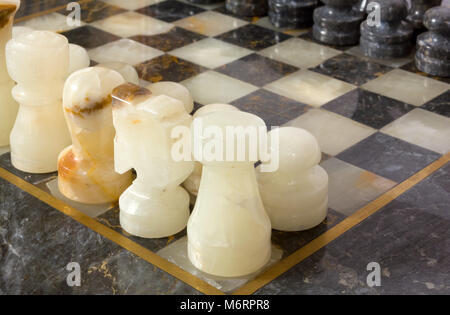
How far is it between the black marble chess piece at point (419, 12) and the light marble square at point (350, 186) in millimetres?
1011

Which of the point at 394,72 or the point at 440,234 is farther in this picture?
the point at 394,72

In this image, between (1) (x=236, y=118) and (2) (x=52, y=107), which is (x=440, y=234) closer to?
(1) (x=236, y=118)

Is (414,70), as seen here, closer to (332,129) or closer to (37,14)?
(332,129)

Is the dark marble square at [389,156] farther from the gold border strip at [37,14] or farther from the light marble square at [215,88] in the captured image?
the gold border strip at [37,14]

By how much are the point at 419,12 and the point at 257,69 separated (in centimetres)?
68

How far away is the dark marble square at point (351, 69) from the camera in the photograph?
97.0 inches

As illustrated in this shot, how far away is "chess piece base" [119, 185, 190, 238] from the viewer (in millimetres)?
1620

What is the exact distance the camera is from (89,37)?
2787 millimetres

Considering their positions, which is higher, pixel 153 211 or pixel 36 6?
pixel 153 211

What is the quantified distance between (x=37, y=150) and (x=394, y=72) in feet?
4.10

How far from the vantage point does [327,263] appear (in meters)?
1.57

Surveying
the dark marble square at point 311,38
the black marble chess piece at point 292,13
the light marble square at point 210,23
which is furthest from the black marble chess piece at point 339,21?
the light marble square at point 210,23

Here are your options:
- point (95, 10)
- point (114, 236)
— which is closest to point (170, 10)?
point (95, 10)
